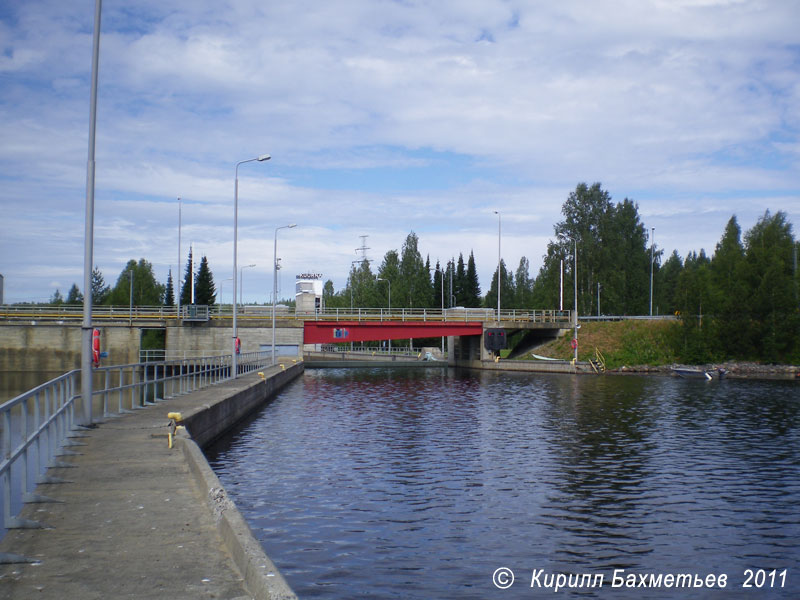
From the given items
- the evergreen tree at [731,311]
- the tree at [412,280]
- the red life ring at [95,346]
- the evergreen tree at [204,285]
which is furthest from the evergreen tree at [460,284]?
the red life ring at [95,346]

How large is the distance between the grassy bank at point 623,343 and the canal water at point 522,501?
115ft

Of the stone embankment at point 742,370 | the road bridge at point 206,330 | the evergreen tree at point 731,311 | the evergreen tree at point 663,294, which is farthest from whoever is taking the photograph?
the evergreen tree at point 663,294

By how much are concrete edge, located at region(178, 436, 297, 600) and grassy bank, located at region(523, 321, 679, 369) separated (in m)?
57.5

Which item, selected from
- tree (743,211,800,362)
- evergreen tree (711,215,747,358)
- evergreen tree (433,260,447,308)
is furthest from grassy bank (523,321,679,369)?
evergreen tree (433,260,447,308)

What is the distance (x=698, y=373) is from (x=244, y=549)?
180ft

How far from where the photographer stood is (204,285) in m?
110

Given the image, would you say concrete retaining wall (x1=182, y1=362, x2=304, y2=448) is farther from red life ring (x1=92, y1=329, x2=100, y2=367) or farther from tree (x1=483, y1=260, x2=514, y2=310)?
tree (x1=483, y1=260, x2=514, y2=310)

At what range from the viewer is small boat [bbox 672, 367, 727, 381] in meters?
55.7

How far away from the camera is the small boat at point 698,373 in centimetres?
5566

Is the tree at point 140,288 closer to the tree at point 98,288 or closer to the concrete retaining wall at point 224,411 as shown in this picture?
the tree at point 98,288

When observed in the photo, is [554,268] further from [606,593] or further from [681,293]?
[606,593]

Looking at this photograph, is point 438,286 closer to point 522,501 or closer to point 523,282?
point 523,282

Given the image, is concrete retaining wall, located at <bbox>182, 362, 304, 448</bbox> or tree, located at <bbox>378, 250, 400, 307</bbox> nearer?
concrete retaining wall, located at <bbox>182, 362, 304, 448</bbox>

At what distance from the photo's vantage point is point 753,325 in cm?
6100
